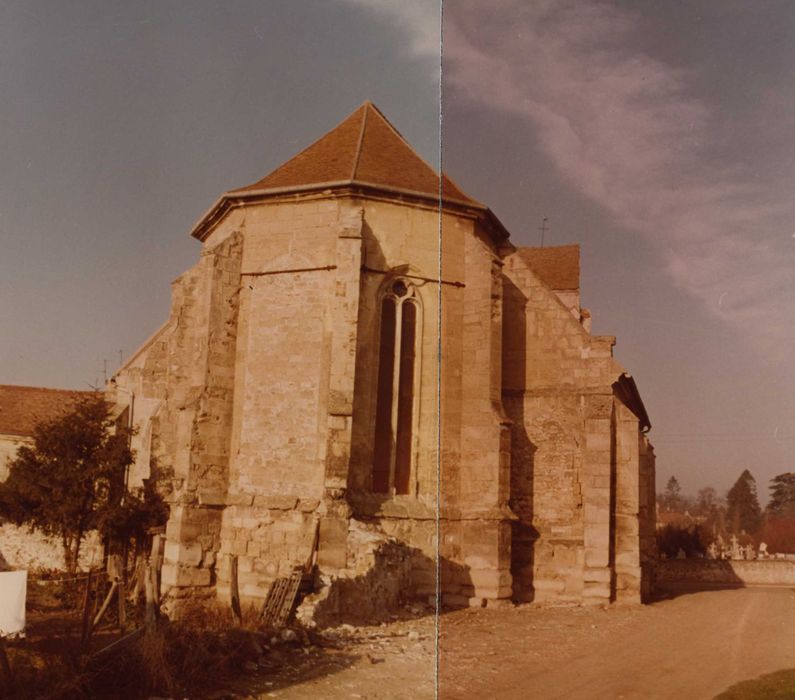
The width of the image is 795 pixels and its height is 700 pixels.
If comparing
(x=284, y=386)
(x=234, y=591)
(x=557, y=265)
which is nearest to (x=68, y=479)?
(x=284, y=386)

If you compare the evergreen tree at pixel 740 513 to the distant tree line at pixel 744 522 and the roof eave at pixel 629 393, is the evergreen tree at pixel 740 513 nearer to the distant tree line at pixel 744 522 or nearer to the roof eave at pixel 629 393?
the distant tree line at pixel 744 522

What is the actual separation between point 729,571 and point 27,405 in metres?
31.2

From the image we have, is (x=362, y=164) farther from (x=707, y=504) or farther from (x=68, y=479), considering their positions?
(x=707, y=504)

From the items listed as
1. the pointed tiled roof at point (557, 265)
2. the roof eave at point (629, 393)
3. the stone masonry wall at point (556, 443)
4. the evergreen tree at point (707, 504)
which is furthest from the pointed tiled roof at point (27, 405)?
the evergreen tree at point (707, 504)

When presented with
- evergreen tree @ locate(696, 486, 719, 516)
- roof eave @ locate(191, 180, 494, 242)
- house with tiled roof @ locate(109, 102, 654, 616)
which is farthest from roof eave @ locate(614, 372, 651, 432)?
evergreen tree @ locate(696, 486, 719, 516)

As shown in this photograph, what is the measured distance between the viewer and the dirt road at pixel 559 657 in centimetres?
758

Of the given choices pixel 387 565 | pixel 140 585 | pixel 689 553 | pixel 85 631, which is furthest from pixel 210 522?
pixel 689 553

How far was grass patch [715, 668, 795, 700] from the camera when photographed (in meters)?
6.64

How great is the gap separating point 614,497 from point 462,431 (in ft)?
14.2

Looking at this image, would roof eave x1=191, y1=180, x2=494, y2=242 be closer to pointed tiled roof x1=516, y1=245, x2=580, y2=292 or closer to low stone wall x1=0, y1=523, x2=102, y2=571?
low stone wall x1=0, y1=523, x2=102, y2=571

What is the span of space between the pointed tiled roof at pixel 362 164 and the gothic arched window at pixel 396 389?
7.80 feet

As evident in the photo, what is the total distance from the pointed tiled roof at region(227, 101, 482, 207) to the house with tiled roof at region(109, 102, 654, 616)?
0.08 m

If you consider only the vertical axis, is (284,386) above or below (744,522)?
above

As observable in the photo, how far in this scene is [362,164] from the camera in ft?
57.6
